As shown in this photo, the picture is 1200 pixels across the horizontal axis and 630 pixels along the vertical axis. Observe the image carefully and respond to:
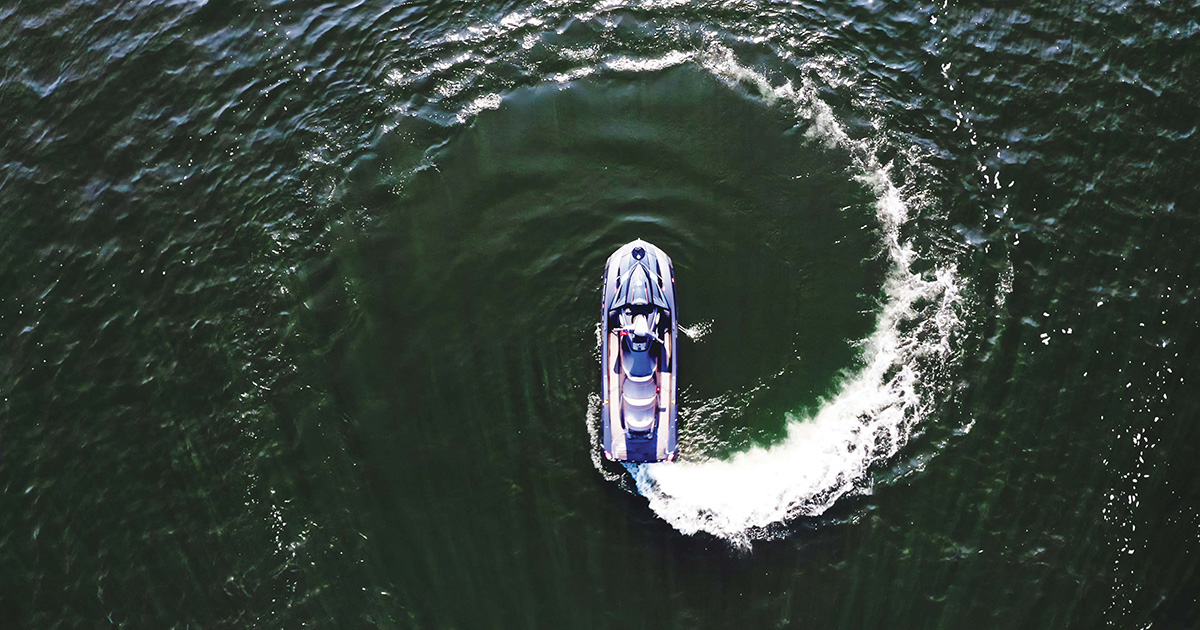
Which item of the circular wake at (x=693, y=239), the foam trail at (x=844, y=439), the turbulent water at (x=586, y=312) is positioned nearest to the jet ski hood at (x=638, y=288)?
the turbulent water at (x=586, y=312)

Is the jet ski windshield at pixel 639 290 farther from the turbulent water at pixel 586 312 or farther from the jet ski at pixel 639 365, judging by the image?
the turbulent water at pixel 586 312

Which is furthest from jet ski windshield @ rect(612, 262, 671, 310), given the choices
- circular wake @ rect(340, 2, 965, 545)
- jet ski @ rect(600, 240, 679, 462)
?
circular wake @ rect(340, 2, 965, 545)

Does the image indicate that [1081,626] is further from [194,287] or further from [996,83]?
[194,287]

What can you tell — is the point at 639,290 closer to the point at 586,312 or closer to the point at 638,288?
the point at 638,288

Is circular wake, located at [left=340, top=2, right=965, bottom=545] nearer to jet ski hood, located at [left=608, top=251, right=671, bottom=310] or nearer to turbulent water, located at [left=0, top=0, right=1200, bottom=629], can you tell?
turbulent water, located at [left=0, top=0, right=1200, bottom=629]

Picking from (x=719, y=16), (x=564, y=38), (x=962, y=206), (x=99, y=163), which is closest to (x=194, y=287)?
(x=99, y=163)

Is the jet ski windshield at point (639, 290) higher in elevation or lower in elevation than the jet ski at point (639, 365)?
higher
